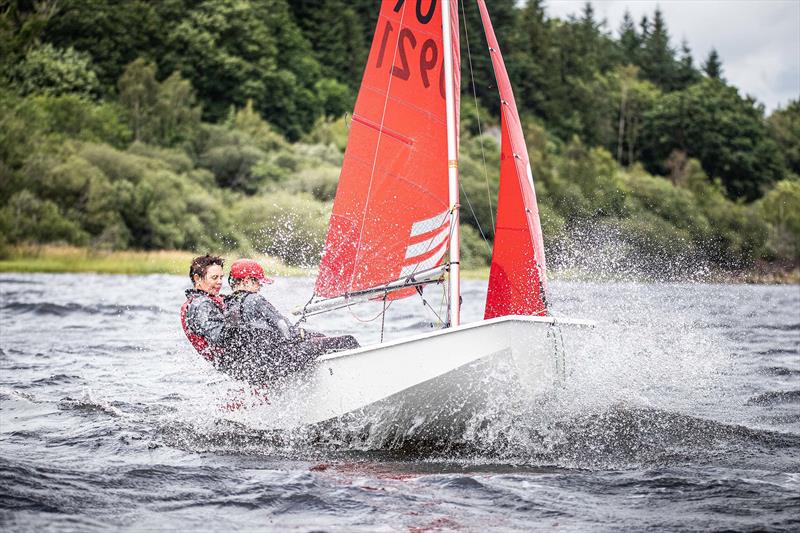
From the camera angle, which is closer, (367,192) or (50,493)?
(50,493)

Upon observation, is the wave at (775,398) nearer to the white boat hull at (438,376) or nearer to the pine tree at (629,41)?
the white boat hull at (438,376)

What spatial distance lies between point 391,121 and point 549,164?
187 ft

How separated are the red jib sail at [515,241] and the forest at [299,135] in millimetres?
3539

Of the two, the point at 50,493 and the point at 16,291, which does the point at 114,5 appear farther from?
the point at 50,493

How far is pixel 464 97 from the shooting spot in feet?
285

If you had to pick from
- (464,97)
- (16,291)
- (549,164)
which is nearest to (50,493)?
(16,291)

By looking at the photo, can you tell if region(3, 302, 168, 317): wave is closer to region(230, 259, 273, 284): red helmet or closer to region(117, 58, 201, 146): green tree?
region(230, 259, 273, 284): red helmet

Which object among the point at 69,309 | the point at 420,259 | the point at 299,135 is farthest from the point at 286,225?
the point at 299,135

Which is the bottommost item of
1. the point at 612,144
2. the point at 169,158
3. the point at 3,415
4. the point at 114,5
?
the point at 3,415

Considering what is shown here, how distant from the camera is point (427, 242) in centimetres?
895

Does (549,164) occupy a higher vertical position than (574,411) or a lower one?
higher

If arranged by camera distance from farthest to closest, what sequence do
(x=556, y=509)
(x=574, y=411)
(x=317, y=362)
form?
(x=574, y=411)
(x=317, y=362)
(x=556, y=509)

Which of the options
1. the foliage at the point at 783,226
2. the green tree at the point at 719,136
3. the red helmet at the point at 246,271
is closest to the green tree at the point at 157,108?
the foliage at the point at 783,226

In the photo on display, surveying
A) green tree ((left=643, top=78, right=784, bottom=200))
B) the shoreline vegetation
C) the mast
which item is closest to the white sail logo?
the mast
